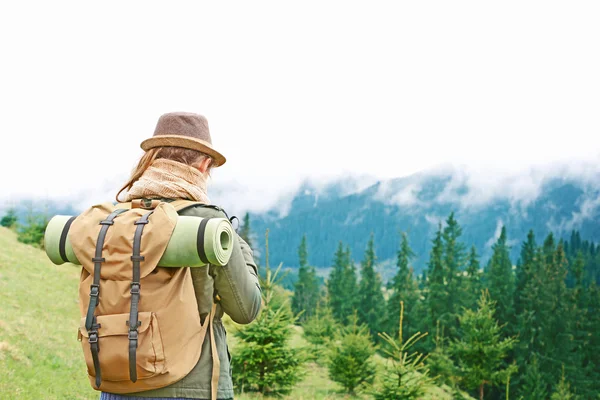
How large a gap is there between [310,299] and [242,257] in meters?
76.9

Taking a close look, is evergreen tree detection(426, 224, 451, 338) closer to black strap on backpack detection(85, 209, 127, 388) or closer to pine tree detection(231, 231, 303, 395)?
pine tree detection(231, 231, 303, 395)

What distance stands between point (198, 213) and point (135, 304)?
58 centimetres

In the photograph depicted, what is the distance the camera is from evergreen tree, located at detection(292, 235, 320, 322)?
76188mm

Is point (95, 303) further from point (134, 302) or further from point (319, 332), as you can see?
point (319, 332)

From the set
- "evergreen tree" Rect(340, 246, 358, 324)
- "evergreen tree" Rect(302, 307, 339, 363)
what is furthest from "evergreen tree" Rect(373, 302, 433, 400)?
"evergreen tree" Rect(340, 246, 358, 324)

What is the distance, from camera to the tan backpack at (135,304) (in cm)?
247

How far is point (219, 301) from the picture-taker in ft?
9.32

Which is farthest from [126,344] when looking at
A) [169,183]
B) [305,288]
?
[305,288]

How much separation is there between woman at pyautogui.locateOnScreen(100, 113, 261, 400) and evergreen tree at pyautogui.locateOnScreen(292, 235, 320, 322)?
72.5 metres

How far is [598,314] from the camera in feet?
159

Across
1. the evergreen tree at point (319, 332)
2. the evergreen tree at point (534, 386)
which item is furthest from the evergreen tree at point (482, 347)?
the evergreen tree at point (534, 386)

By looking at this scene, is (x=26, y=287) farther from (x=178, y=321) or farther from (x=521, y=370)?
(x=521, y=370)

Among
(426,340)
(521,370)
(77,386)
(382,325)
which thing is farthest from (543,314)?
(77,386)

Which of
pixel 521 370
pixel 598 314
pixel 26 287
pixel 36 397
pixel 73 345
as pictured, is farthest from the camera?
pixel 598 314
